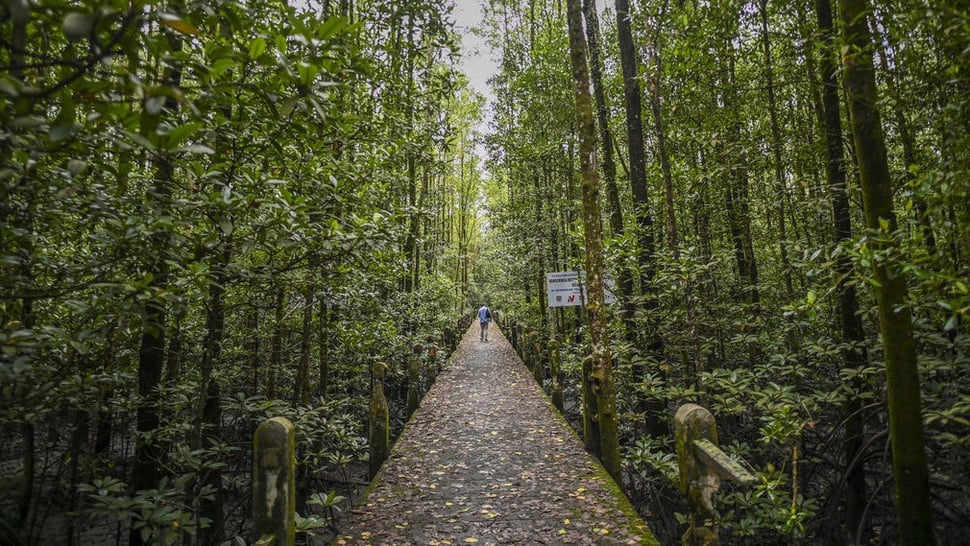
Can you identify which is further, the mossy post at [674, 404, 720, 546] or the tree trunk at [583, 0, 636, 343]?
the tree trunk at [583, 0, 636, 343]

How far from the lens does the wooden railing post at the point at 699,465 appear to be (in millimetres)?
3406

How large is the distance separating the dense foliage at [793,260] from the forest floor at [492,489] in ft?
2.84

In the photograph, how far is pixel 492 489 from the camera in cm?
585

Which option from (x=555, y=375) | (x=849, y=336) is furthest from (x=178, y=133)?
(x=555, y=375)

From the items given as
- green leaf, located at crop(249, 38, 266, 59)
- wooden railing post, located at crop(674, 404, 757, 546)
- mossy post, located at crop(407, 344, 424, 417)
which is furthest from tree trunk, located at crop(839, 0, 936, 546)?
mossy post, located at crop(407, 344, 424, 417)

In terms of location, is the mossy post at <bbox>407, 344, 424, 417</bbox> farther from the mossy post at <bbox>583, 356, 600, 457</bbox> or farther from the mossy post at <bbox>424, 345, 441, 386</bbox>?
the mossy post at <bbox>583, 356, 600, 457</bbox>

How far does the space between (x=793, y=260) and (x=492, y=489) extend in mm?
4585

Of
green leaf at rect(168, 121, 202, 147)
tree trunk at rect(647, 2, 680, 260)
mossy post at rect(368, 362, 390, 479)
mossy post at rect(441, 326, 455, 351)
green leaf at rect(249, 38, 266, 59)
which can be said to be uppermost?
tree trunk at rect(647, 2, 680, 260)

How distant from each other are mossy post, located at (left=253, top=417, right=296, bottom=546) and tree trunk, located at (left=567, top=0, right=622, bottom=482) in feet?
13.6

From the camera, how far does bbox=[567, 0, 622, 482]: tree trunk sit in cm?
614

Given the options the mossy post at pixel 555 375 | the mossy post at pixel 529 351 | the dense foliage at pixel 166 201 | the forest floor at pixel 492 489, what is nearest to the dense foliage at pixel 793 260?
the forest floor at pixel 492 489

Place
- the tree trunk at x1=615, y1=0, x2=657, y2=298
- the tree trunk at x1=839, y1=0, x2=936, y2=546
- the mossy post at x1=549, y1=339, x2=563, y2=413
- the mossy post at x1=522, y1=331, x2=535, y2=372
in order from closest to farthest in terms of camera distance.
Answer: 1. the tree trunk at x1=839, y1=0, x2=936, y2=546
2. the tree trunk at x1=615, y1=0, x2=657, y2=298
3. the mossy post at x1=549, y1=339, x2=563, y2=413
4. the mossy post at x1=522, y1=331, x2=535, y2=372

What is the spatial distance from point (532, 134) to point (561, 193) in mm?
2640

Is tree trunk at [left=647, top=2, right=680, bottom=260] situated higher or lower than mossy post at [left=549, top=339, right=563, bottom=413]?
higher
